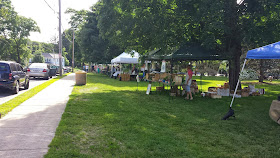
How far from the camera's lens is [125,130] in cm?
560

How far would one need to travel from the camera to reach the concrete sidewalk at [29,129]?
4164mm

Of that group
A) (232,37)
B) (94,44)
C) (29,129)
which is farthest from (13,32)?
(29,129)

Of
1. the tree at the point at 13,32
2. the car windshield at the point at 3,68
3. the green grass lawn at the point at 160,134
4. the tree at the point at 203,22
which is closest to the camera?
the green grass lawn at the point at 160,134

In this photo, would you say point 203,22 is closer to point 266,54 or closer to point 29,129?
point 266,54

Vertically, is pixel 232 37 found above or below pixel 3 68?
above

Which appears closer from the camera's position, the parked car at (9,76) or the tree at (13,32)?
the parked car at (9,76)

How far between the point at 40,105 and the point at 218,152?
6492mm

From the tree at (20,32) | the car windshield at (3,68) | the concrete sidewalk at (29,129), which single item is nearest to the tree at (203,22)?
the car windshield at (3,68)

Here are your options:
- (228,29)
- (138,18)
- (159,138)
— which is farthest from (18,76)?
(228,29)

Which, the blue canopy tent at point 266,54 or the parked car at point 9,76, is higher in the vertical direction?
the blue canopy tent at point 266,54

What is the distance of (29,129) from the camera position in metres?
5.45

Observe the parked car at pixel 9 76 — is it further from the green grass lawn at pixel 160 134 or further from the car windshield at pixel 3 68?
the green grass lawn at pixel 160 134

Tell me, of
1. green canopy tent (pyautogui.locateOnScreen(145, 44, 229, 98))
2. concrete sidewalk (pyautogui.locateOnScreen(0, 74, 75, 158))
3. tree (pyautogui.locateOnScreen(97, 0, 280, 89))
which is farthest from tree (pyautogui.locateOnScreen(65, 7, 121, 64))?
concrete sidewalk (pyautogui.locateOnScreen(0, 74, 75, 158))

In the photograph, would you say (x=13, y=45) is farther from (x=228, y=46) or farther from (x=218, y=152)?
(x=218, y=152)
